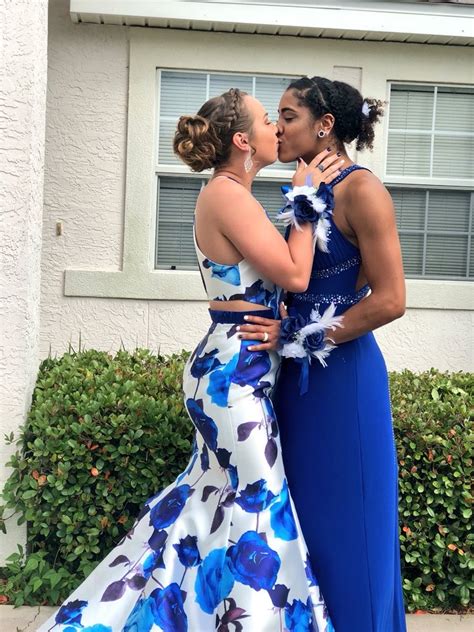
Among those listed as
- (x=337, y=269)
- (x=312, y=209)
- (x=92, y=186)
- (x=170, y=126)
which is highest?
(x=170, y=126)

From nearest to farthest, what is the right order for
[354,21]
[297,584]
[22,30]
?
[297,584]
[22,30]
[354,21]

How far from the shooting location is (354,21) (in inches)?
237

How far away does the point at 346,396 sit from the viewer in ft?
9.41

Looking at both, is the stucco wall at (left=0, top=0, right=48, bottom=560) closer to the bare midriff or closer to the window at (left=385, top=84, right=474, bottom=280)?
the bare midriff

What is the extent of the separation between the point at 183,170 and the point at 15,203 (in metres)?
2.55

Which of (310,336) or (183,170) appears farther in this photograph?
(183,170)

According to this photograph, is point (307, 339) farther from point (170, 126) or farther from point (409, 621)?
point (170, 126)

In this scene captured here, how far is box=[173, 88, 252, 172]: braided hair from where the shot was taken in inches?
113

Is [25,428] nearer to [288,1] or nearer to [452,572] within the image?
Result: [452,572]

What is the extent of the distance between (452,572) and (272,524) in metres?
1.66

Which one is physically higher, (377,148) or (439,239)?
(377,148)

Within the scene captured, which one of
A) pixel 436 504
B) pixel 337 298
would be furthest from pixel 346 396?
pixel 436 504

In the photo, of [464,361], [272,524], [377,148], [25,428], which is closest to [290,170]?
[377,148]

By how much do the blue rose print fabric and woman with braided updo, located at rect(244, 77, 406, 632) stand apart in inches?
3.1
